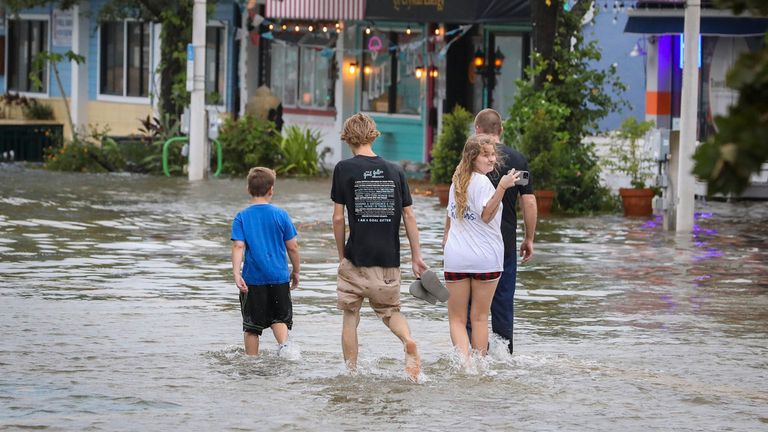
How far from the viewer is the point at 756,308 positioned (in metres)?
12.6

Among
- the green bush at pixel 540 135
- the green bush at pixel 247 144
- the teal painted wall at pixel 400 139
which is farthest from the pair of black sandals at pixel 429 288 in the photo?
the teal painted wall at pixel 400 139

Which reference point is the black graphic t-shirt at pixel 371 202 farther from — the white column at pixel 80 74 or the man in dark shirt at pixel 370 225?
the white column at pixel 80 74

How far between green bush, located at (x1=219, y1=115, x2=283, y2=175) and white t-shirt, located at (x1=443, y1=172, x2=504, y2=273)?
1781 centimetres

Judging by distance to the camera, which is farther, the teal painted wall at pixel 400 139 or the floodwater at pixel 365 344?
the teal painted wall at pixel 400 139

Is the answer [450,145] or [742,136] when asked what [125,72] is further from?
[742,136]

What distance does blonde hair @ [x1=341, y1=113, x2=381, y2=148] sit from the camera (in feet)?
30.5

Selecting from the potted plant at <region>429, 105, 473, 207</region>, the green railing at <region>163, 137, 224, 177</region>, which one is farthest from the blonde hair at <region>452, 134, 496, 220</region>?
the green railing at <region>163, 137, 224, 177</region>

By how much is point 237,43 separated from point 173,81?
3704 millimetres

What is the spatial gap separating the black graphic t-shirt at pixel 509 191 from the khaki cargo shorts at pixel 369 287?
0.90 meters

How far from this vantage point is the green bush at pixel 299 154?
90.7ft

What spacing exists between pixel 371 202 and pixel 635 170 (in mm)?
12180

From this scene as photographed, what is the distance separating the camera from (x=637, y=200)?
20.8m

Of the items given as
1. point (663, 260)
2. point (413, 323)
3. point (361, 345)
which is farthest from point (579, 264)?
point (361, 345)

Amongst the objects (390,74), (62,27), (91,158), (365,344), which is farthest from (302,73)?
(365,344)
